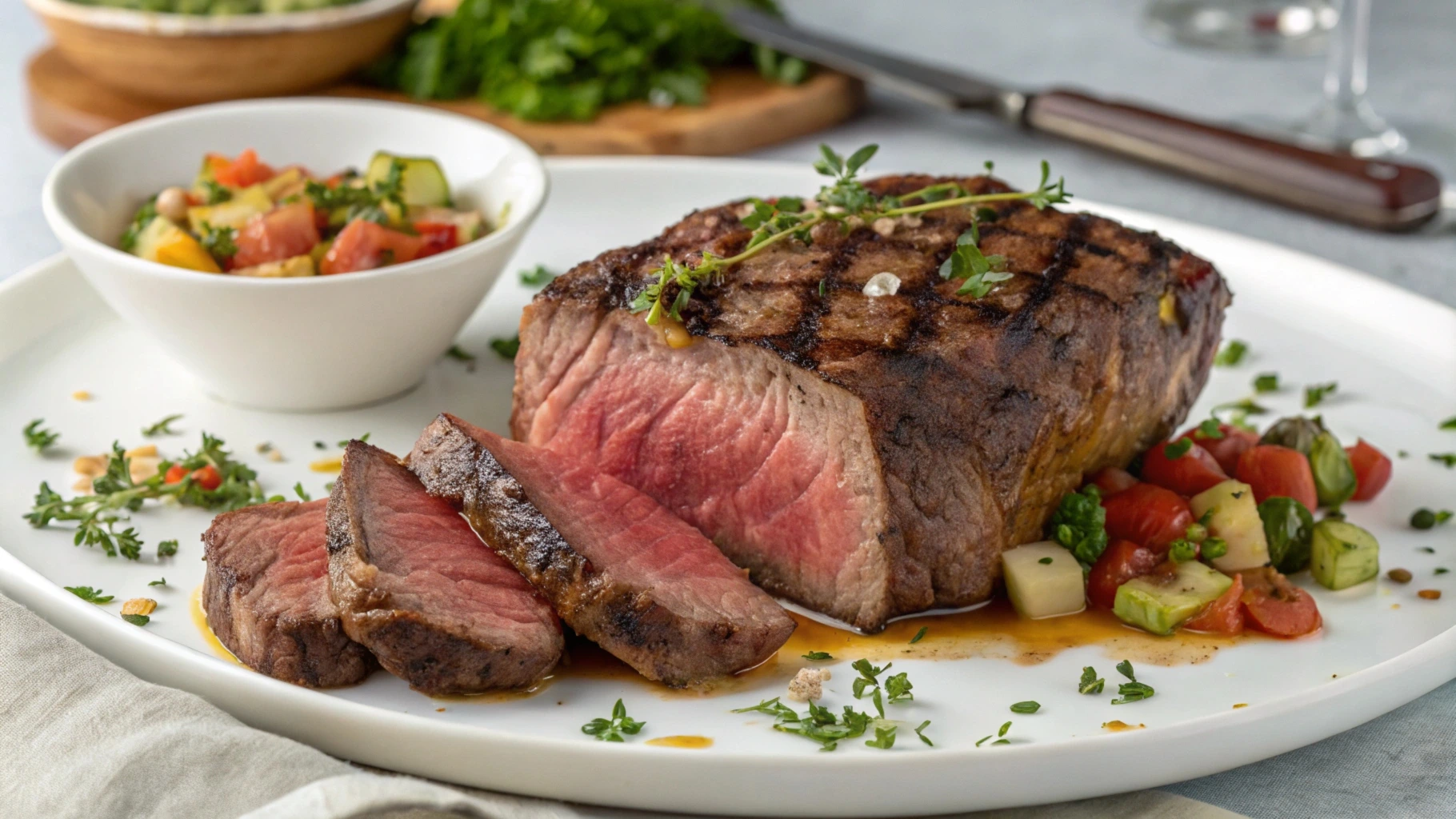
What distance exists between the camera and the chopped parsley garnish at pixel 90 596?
3.77 m

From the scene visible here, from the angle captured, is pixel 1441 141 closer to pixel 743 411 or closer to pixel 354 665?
pixel 743 411

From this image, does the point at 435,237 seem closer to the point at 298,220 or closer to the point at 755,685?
the point at 298,220

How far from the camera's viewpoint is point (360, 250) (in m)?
4.71

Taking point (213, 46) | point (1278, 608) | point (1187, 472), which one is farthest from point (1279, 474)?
point (213, 46)

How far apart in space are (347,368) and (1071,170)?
14.0ft

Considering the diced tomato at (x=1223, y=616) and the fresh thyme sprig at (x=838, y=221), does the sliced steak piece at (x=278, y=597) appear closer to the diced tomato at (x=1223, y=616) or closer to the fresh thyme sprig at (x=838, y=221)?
the fresh thyme sprig at (x=838, y=221)

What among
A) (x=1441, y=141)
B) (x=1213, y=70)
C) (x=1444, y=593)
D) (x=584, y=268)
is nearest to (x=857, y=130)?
(x=1213, y=70)

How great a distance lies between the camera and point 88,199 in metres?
5.01

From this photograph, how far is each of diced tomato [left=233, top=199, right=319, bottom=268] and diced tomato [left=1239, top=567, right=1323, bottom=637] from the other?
9.97 feet

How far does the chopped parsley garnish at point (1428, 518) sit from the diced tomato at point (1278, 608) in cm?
57

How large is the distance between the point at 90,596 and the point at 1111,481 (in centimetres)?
279

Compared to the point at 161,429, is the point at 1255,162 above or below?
above

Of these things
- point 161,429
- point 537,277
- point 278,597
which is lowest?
point 161,429

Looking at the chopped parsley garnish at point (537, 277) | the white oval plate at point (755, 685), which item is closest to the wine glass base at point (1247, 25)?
the white oval plate at point (755, 685)
